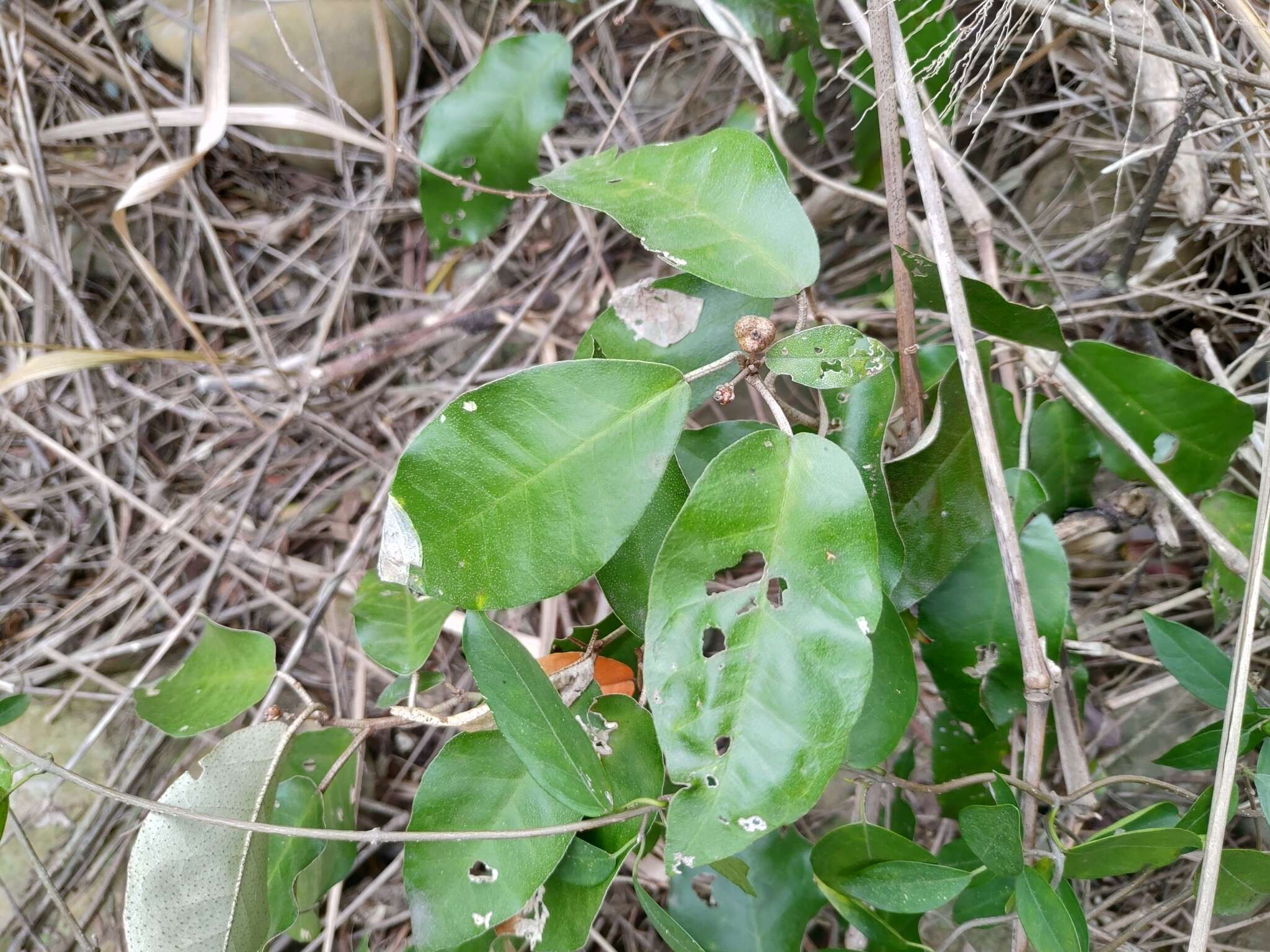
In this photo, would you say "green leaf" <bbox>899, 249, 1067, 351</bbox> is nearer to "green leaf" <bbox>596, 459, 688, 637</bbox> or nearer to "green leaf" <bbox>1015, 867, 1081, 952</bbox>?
"green leaf" <bbox>596, 459, 688, 637</bbox>

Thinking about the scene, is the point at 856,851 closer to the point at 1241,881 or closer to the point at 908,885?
the point at 908,885

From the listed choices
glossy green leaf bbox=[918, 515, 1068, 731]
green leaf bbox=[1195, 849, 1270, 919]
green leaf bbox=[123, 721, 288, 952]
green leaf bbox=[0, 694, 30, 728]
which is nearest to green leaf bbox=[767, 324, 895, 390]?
glossy green leaf bbox=[918, 515, 1068, 731]

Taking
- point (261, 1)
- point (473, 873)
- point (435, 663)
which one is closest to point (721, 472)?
point (473, 873)

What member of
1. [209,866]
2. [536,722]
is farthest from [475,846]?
[209,866]

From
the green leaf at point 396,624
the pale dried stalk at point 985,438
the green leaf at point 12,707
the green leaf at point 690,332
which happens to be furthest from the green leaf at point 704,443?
the green leaf at point 12,707

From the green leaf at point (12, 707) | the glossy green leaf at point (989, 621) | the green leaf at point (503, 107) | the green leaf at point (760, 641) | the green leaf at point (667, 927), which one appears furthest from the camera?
the green leaf at point (503, 107)

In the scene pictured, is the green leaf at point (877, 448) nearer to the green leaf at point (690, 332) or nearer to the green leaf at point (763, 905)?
the green leaf at point (690, 332)
